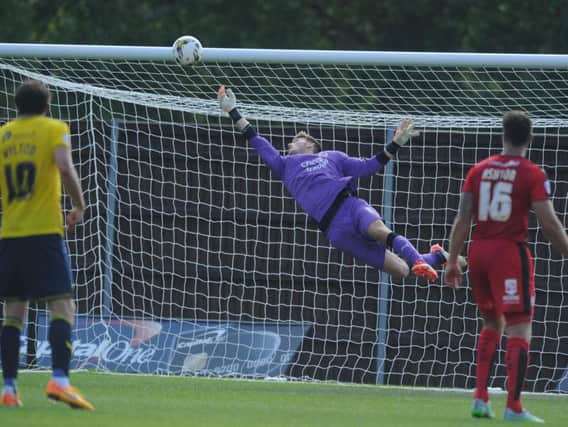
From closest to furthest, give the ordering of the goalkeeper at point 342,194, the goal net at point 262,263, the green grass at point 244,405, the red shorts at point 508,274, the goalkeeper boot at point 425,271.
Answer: the green grass at point 244,405
the red shorts at point 508,274
the goalkeeper boot at point 425,271
the goalkeeper at point 342,194
the goal net at point 262,263

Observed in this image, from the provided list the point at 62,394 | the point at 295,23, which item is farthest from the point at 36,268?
the point at 295,23

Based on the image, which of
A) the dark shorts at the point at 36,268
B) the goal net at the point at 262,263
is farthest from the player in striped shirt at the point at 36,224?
the goal net at the point at 262,263

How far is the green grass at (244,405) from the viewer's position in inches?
297

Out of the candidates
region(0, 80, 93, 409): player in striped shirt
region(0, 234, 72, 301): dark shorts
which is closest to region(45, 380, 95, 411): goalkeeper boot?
region(0, 80, 93, 409): player in striped shirt

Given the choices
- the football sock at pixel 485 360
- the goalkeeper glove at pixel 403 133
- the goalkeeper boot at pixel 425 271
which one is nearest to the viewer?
the football sock at pixel 485 360

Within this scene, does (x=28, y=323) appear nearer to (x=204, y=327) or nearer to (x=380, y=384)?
(x=204, y=327)

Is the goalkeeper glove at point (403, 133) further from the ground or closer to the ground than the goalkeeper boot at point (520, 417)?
further from the ground

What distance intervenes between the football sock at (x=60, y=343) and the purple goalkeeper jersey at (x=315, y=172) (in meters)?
3.48

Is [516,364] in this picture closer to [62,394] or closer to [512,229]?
[512,229]

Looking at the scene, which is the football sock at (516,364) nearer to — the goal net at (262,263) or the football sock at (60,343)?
the football sock at (60,343)

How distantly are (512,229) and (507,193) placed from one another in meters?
0.22

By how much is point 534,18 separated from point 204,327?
15.3m

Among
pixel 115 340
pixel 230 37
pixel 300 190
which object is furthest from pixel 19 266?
pixel 230 37

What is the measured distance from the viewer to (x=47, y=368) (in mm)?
11922
